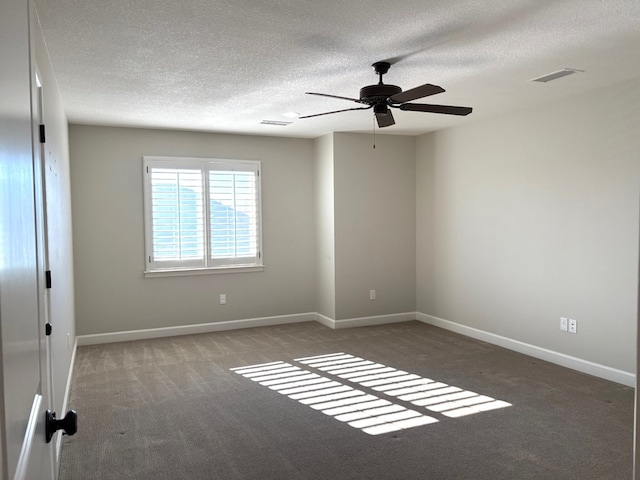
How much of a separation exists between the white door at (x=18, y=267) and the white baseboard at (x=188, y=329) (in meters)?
5.28

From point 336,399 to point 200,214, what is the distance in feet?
10.9

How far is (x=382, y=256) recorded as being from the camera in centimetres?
689

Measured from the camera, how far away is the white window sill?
6230 mm

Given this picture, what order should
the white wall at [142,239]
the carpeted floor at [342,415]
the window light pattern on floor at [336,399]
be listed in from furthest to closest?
the white wall at [142,239], the window light pattern on floor at [336,399], the carpeted floor at [342,415]

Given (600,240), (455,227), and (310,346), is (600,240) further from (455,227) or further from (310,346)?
(310,346)

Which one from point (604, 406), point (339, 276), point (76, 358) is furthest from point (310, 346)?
point (604, 406)

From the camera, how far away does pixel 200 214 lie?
21.1 ft

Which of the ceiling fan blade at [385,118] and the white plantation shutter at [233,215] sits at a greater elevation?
the ceiling fan blade at [385,118]

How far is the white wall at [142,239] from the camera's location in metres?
5.92

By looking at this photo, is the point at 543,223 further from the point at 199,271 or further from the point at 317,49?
the point at 199,271

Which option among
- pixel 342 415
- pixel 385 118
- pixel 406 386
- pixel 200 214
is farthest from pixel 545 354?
pixel 200 214

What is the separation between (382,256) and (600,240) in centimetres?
292

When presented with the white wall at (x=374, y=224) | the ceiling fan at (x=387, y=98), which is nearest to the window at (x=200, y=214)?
the white wall at (x=374, y=224)

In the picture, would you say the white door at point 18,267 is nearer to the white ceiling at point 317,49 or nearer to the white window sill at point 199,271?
the white ceiling at point 317,49
